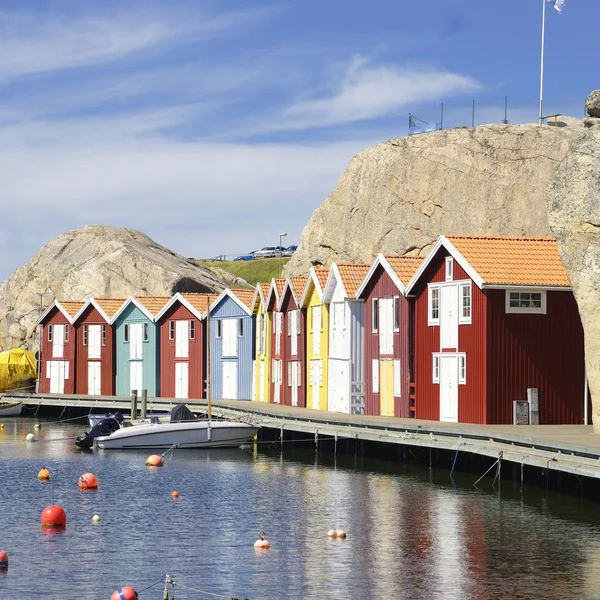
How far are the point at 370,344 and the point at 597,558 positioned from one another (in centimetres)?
3235

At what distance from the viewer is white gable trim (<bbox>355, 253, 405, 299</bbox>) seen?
196ft

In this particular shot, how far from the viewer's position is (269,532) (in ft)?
119

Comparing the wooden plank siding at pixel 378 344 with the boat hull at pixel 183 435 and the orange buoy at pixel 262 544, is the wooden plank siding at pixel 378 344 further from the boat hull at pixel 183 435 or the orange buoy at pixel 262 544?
the orange buoy at pixel 262 544

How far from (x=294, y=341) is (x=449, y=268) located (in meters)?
19.5

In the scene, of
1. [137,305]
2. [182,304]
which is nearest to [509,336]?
[182,304]

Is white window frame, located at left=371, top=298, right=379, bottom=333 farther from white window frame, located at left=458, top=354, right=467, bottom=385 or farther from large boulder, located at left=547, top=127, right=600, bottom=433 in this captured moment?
large boulder, located at left=547, top=127, right=600, bottom=433

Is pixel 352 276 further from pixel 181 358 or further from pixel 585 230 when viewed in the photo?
pixel 181 358

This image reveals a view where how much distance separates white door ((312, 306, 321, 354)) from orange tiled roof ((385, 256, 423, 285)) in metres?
8.41

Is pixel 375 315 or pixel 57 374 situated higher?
pixel 375 315

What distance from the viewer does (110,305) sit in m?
94.3

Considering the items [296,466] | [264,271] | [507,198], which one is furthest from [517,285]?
[264,271]

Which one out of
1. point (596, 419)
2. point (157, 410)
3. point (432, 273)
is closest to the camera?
point (596, 419)

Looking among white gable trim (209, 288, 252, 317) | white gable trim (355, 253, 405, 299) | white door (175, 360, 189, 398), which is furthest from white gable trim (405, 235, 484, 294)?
white door (175, 360, 189, 398)

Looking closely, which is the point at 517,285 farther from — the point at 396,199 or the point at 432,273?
the point at 396,199
